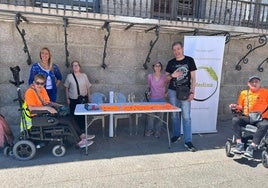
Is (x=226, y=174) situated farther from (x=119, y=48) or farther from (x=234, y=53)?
(x=234, y=53)

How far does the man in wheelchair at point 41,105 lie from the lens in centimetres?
348

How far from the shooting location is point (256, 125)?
3.79 m

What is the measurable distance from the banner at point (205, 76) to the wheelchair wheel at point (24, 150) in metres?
3.09

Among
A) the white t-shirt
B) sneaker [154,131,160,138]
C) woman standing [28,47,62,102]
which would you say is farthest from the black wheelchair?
sneaker [154,131,160,138]

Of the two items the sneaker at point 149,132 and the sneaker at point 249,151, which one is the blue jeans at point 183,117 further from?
the sneaker at point 249,151

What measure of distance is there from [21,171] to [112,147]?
1473mm

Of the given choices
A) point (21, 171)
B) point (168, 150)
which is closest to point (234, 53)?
point (168, 150)

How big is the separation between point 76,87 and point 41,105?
37.7 inches

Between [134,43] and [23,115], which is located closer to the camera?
[23,115]

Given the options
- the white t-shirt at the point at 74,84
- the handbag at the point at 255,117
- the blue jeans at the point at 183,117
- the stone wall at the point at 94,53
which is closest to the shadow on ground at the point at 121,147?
the blue jeans at the point at 183,117

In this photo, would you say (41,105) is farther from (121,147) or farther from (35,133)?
(121,147)

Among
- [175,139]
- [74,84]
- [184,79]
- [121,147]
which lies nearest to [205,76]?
[184,79]

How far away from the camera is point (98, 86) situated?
16.4ft

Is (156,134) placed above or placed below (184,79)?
below
